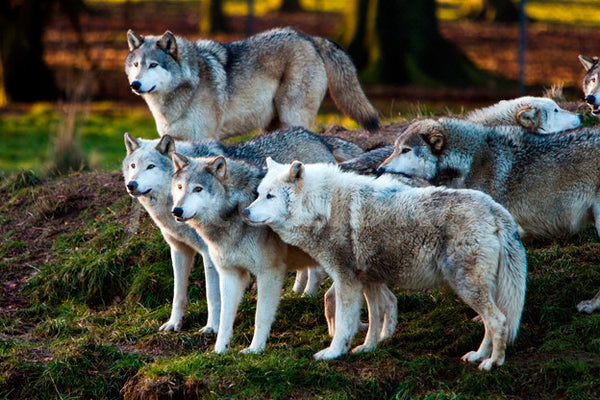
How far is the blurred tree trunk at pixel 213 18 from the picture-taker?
2664 centimetres

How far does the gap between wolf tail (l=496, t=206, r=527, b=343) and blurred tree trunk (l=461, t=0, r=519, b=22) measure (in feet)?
76.4

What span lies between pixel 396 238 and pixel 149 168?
279 centimetres

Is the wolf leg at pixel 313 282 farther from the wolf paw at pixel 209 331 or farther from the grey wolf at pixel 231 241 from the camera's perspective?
the grey wolf at pixel 231 241

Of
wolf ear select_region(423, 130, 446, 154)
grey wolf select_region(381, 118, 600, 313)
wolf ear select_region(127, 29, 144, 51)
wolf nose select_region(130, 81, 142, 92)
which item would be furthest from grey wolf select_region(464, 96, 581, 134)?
wolf ear select_region(127, 29, 144, 51)

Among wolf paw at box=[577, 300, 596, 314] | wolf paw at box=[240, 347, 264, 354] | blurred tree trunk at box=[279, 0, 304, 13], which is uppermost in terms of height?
blurred tree trunk at box=[279, 0, 304, 13]

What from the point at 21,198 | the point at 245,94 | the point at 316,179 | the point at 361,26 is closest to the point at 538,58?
the point at 361,26

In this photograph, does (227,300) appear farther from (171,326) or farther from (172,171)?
(172,171)

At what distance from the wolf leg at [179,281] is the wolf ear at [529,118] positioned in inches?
155

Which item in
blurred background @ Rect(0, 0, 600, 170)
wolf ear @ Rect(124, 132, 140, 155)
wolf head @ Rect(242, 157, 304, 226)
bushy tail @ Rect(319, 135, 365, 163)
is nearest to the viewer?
wolf head @ Rect(242, 157, 304, 226)

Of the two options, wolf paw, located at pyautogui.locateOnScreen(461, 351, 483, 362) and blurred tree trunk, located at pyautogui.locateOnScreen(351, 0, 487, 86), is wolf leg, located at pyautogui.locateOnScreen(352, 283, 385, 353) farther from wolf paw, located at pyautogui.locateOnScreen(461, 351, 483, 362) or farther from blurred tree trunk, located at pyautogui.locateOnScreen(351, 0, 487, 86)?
blurred tree trunk, located at pyautogui.locateOnScreen(351, 0, 487, 86)

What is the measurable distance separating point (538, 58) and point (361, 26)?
5.90 metres

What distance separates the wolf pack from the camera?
698 cm

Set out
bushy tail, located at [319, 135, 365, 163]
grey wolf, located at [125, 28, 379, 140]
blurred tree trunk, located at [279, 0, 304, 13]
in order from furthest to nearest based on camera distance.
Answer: blurred tree trunk, located at [279, 0, 304, 13]
grey wolf, located at [125, 28, 379, 140]
bushy tail, located at [319, 135, 365, 163]

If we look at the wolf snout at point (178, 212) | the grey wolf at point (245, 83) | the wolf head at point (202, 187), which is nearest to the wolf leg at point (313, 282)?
the wolf head at point (202, 187)
